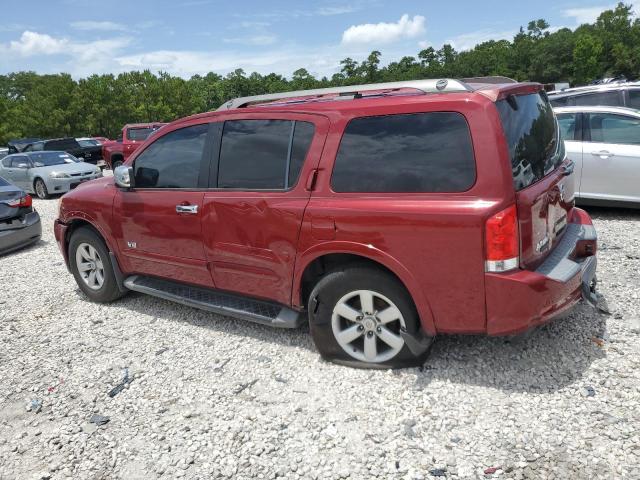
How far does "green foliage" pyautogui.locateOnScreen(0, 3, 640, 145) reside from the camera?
43.2m

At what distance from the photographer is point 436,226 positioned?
284cm

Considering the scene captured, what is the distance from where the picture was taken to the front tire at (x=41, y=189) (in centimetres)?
1438

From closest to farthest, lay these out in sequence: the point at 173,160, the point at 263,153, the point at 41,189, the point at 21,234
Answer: the point at 263,153
the point at 173,160
the point at 21,234
the point at 41,189

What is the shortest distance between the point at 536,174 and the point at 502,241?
0.63 metres

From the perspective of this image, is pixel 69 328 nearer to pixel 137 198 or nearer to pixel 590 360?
pixel 137 198

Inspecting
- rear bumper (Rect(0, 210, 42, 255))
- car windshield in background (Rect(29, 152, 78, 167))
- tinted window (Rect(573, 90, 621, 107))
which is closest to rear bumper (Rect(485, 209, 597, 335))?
tinted window (Rect(573, 90, 621, 107))

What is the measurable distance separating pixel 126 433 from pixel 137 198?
212 centimetres

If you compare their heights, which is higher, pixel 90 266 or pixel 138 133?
pixel 138 133

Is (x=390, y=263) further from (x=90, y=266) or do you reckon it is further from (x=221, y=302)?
(x=90, y=266)

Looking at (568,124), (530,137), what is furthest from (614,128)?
(530,137)

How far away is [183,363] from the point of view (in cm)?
377

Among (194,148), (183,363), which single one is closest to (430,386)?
(183,363)

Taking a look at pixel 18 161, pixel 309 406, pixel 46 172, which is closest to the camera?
pixel 309 406

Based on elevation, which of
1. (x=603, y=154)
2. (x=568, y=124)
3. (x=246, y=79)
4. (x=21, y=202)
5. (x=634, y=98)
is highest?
(x=246, y=79)
